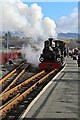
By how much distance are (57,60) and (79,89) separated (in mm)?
13024

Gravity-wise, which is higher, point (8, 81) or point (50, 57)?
point (50, 57)

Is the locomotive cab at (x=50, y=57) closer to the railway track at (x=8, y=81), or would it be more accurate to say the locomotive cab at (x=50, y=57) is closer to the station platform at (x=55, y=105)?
the railway track at (x=8, y=81)

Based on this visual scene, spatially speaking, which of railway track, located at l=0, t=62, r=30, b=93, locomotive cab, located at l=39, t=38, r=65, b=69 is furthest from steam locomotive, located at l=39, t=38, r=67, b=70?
railway track, located at l=0, t=62, r=30, b=93

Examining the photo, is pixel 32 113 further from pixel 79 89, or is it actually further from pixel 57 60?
pixel 57 60

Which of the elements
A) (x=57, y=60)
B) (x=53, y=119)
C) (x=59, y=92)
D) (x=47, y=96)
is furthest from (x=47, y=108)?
(x=57, y=60)

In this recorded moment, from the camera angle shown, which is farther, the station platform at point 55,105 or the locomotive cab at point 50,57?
the locomotive cab at point 50,57

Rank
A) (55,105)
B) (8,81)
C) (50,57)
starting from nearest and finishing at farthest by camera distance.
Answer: (55,105)
(8,81)
(50,57)

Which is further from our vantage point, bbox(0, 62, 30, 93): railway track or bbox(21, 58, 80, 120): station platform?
bbox(0, 62, 30, 93): railway track

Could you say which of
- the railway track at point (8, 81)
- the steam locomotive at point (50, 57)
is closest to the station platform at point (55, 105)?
the railway track at point (8, 81)

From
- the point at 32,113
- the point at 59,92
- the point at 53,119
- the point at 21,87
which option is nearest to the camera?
the point at 53,119

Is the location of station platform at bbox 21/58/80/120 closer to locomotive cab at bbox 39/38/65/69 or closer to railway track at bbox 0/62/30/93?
railway track at bbox 0/62/30/93

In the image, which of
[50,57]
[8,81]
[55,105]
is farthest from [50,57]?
[55,105]

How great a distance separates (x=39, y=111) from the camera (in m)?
10.6

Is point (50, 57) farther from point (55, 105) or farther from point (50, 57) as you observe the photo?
point (55, 105)
